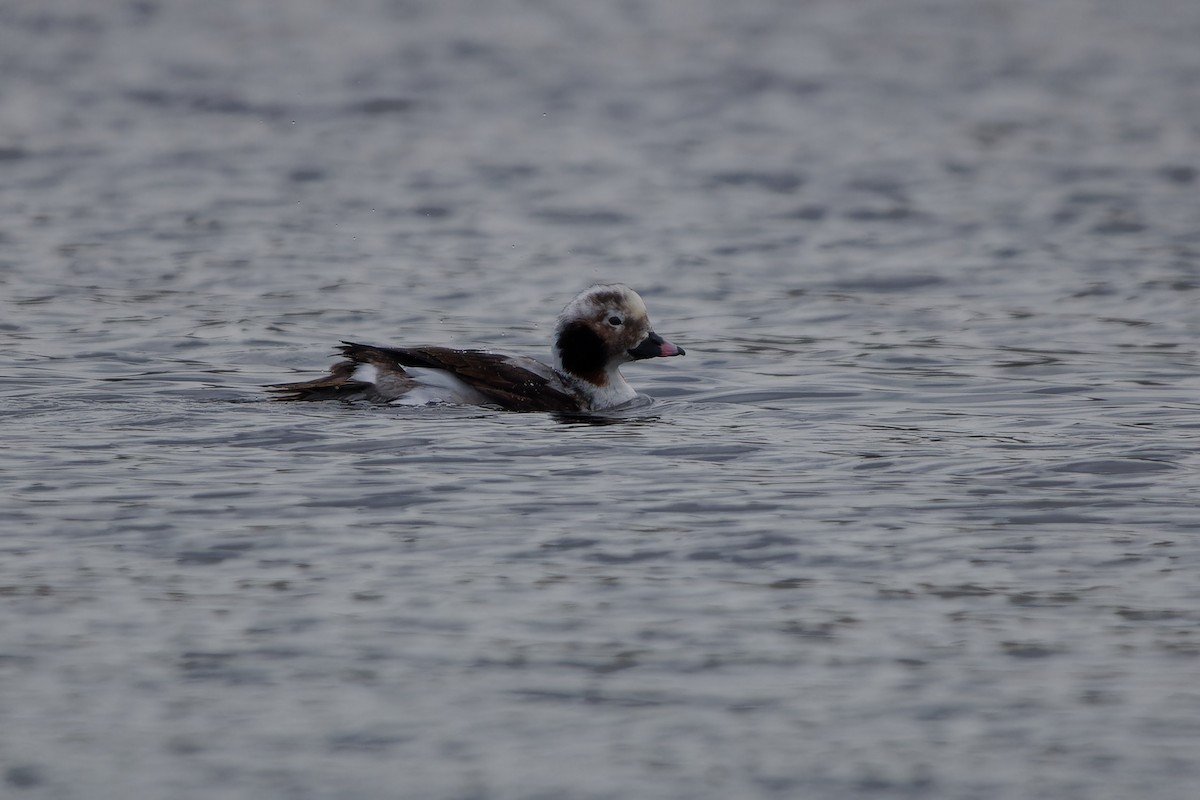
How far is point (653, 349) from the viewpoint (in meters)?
13.0

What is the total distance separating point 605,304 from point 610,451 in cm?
220

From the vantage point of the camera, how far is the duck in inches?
473

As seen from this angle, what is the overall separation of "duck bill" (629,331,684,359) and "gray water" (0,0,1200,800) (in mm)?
356

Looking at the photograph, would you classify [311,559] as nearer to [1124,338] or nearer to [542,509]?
[542,509]

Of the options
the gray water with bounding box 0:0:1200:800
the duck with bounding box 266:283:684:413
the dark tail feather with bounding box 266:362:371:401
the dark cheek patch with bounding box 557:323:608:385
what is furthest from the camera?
the dark cheek patch with bounding box 557:323:608:385

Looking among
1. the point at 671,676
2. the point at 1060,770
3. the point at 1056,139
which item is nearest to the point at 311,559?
the point at 671,676

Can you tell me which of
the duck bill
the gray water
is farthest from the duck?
the gray water

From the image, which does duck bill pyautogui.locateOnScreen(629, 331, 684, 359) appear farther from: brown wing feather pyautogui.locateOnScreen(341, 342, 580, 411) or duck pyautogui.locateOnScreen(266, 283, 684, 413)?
brown wing feather pyautogui.locateOnScreen(341, 342, 580, 411)

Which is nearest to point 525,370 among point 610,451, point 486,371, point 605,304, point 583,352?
point 486,371

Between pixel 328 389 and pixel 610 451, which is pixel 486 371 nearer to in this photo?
pixel 328 389

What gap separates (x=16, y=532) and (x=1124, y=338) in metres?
8.42

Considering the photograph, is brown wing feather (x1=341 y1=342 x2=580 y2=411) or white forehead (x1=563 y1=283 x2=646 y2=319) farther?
white forehead (x1=563 y1=283 x2=646 y2=319)

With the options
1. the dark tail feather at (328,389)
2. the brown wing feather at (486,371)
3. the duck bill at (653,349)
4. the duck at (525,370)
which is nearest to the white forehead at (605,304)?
the duck at (525,370)

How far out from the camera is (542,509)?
9461 mm
